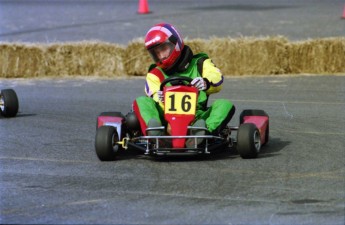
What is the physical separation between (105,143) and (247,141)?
1213 millimetres

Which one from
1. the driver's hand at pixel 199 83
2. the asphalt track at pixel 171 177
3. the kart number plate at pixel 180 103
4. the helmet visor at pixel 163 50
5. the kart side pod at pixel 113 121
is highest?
the helmet visor at pixel 163 50

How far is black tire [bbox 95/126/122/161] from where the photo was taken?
8.30 meters

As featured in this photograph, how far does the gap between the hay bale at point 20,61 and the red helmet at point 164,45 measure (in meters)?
7.05

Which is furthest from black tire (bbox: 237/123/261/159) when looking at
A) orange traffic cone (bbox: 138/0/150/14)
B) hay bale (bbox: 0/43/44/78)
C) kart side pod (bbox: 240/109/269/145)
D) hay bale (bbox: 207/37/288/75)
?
orange traffic cone (bbox: 138/0/150/14)

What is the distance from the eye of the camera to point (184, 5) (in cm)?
2772

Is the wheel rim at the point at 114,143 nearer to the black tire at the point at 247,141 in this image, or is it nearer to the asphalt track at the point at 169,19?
the black tire at the point at 247,141

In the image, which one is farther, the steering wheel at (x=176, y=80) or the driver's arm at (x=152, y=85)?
the driver's arm at (x=152, y=85)

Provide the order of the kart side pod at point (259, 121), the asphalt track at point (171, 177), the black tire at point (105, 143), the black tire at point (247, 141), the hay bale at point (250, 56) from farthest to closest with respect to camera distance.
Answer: the hay bale at point (250, 56)
the kart side pod at point (259, 121)
the black tire at point (105, 143)
the black tire at point (247, 141)
the asphalt track at point (171, 177)

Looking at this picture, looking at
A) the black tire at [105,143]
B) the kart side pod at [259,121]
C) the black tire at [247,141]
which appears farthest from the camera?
the kart side pod at [259,121]

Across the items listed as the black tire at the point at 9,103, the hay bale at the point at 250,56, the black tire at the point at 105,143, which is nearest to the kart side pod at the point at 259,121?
the black tire at the point at 105,143

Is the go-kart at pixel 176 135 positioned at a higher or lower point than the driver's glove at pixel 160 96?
lower

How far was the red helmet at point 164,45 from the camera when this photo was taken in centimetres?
902

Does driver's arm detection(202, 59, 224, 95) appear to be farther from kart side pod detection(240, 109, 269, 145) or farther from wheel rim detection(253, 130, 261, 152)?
wheel rim detection(253, 130, 261, 152)

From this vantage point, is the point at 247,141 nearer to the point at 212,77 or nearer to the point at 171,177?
the point at 171,177
